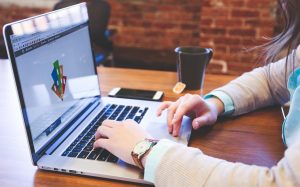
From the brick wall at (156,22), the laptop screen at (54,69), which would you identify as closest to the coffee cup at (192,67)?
the laptop screen at (54,69)

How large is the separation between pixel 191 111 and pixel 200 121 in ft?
0.13

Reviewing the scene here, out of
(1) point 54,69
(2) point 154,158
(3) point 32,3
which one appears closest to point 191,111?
(2) point 154,158

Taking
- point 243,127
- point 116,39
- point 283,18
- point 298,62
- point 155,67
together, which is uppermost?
point 283,18

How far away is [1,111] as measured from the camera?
3.17 feet

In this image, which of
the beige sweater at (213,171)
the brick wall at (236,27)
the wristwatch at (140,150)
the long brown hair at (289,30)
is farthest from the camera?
the brick wall at (236,27)

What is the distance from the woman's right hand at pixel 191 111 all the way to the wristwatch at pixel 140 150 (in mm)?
126

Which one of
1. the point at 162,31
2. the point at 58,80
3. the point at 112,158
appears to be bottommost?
the point at 162,31

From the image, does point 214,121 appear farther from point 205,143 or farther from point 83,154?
point 83,154

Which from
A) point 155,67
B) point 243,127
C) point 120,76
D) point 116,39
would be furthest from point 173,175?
→ point 116,39

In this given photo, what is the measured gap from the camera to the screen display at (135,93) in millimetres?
1053

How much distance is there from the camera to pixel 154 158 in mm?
651

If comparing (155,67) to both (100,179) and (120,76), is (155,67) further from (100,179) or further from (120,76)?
(100,179)

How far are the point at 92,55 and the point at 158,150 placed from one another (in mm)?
460

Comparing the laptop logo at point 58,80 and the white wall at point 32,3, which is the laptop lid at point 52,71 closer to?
the laptop logo at point 58,80
